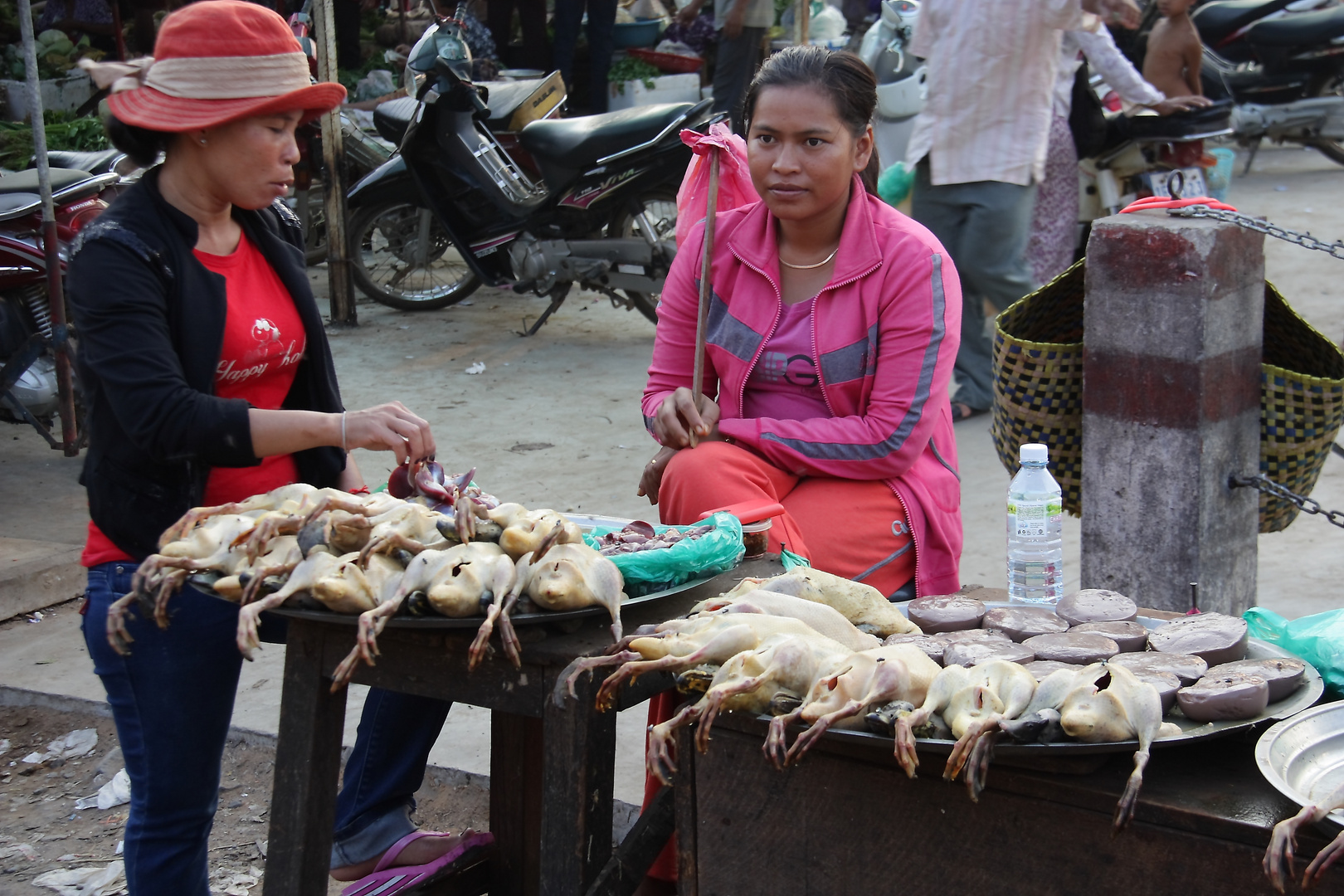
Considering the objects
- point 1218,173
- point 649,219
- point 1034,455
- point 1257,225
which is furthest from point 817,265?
point 1218,173

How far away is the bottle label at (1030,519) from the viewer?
2.40 metres

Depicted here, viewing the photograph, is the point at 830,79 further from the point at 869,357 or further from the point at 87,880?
the point at 87,880

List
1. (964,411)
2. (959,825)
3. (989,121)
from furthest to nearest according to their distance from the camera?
1. (964,411)
2. (989,121)
3. (959,825)

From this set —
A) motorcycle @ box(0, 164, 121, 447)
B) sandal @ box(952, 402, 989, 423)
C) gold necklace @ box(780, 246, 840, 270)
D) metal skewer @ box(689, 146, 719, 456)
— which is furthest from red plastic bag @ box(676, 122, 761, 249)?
motorcycle @ box(0, 164, 121, 447)

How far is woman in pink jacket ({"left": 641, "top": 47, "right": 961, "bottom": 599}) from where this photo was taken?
268 centimetres

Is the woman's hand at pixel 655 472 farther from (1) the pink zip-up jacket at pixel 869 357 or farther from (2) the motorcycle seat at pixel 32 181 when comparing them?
(2) the motorcycle seat at pixel 32 181

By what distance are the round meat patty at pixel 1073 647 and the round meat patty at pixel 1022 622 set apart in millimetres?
29

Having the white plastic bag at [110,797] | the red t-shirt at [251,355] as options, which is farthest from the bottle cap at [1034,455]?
the white plastic bag at [110,797]

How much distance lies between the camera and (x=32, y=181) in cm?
539

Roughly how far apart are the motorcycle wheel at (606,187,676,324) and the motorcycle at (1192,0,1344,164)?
5.15 metres

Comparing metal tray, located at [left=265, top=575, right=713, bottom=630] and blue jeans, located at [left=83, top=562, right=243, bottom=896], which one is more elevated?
metal tray, located at [left=265, top=575, right=713, bottom=630]

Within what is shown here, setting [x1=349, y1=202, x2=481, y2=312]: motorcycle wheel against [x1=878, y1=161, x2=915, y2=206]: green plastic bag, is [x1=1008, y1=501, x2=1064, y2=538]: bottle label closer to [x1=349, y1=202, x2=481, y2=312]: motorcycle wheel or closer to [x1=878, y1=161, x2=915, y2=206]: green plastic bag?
[x1=878, y1=161, x2=915, y2=206]: green plastic bag

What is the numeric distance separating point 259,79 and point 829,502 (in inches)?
54.4

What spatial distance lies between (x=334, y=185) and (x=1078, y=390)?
5.59 metres
